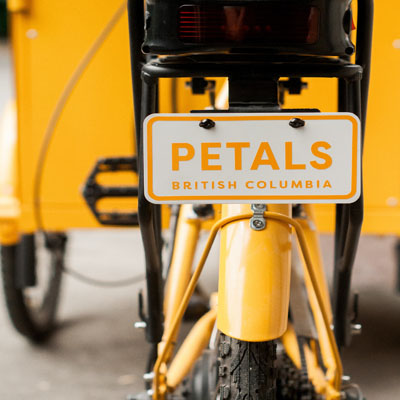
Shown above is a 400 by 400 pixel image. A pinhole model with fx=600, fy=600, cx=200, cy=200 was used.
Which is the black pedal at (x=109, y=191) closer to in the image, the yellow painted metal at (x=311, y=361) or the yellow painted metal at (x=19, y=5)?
the yellow painted metal at (x=19, y=5)

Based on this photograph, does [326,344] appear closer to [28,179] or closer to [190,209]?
[190,209]

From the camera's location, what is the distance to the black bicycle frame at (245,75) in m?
1.20

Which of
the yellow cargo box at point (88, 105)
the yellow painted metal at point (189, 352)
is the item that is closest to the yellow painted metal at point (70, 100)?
the yellow cargo box at point (88, 105)

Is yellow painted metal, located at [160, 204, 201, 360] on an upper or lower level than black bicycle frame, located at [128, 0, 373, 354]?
lower

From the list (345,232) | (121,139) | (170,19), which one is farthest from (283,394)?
(121,139)

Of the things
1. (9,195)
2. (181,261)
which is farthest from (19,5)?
(181,261)

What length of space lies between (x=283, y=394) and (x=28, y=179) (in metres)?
1.43

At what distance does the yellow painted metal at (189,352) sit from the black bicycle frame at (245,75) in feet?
0.68

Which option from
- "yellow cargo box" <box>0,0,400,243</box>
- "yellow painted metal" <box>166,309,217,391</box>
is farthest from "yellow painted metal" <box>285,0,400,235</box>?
"yellow painted metal" <box>166,309,217,391</box>

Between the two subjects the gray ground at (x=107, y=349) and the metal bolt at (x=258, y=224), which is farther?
the gray ground at (x=107, y=349)

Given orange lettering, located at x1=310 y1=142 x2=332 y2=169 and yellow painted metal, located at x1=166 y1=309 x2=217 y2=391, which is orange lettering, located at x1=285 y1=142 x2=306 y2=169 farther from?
yellow painted metal, located at x1=166 y1=309 x2=217 y2=391

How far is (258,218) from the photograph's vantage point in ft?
4.04

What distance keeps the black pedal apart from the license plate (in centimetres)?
117

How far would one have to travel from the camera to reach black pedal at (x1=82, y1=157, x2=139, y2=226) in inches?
89.8
